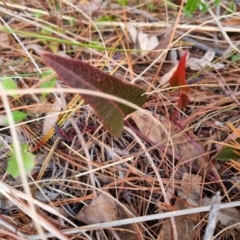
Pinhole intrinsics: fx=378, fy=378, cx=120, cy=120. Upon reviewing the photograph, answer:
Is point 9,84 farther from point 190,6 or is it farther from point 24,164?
point 190,6

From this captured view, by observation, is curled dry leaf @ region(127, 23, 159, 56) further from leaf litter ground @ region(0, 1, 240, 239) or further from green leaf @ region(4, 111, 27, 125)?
green leaf @ region(4, 111, 27, 125)

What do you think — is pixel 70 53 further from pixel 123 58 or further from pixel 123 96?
pixel 123 96

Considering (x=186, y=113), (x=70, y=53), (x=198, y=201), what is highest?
(x=70, y=53)

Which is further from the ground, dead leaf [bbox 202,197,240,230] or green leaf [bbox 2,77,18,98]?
green leaf [bbox 2,77,18,98]

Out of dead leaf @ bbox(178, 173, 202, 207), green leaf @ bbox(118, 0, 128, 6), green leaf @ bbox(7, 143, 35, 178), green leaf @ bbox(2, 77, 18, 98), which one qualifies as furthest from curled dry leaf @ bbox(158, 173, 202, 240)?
green leaf @ bbox(118, 0, 128, 6)

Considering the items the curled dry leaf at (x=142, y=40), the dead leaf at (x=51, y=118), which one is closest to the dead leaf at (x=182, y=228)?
the dead leaf at (x=51, y=118)

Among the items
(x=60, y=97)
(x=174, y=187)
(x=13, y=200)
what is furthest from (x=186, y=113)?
(x=13, y=200)
